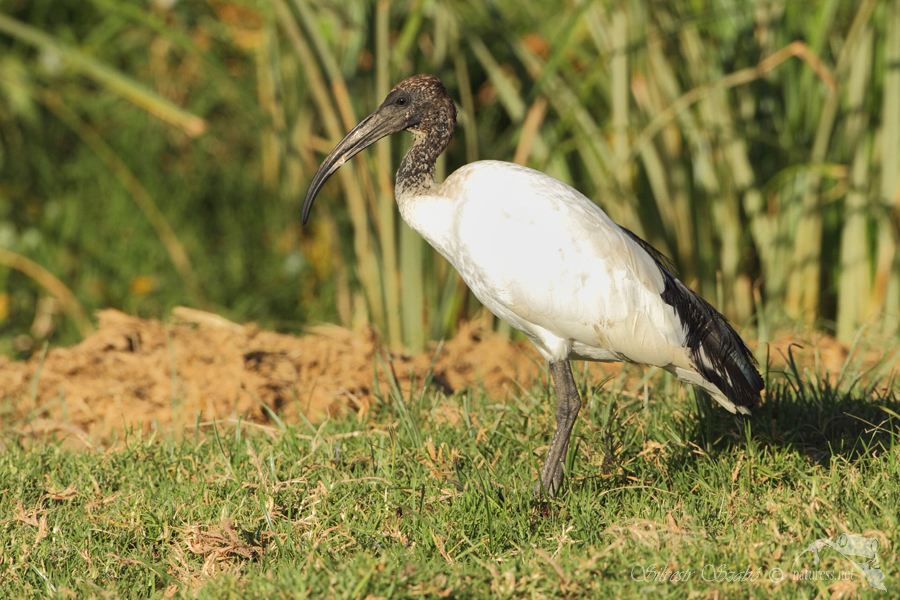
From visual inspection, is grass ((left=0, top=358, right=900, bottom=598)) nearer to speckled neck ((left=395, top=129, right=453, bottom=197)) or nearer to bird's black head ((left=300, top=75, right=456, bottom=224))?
speckled neck ((left=395, top=129, right=453, bottom=197))

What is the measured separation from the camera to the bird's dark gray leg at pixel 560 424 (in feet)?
10.3

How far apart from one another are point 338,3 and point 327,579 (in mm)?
3676

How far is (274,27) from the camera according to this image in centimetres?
580

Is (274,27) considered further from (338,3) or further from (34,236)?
(34,236)

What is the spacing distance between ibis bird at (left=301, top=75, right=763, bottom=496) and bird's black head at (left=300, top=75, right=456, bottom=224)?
304mm

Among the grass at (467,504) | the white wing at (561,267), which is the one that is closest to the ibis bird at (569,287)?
the white wing at (561,267)

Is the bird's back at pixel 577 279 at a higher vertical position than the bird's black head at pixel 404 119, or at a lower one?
lower

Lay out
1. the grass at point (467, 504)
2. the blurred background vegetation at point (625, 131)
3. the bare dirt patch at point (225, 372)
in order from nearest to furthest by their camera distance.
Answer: the grass at point (467, 504)
the bare dirt patch at point (225, 372)
the blurred background vegetation at point (625, 131)

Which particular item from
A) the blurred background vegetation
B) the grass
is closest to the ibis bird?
the grass

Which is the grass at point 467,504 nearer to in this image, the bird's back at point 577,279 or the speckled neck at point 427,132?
the bird's back at point 577,279

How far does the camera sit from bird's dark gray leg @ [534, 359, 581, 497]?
3.15m

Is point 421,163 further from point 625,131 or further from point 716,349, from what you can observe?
A: point 625,131

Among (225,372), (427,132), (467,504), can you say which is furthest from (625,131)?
(467,504)

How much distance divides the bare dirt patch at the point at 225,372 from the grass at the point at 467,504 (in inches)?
12.3
